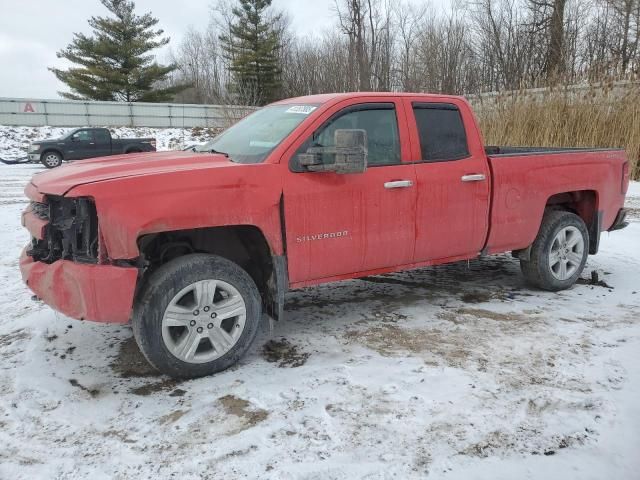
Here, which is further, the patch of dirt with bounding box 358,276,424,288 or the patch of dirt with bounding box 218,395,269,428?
the patch of dirt with bounding box 358,276,424,288

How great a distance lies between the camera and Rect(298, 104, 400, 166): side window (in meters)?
3.82

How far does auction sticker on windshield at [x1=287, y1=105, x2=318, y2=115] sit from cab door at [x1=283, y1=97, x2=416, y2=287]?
0.16 metres

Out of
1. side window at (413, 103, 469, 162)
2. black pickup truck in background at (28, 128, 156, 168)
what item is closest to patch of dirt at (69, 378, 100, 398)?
side window at (413, 103, 469, 162)

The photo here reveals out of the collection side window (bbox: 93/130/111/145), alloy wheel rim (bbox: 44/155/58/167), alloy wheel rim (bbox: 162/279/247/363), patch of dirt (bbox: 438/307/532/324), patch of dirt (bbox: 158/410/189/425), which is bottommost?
patch of dirt (bbox: 158/410/189/425)

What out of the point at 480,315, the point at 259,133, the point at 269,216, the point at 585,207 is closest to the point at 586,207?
the point at 585,207

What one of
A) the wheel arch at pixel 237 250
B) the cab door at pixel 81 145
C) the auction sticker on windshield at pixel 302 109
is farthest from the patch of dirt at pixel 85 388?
the cab door at pixel 81 145

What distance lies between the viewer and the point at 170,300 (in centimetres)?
312

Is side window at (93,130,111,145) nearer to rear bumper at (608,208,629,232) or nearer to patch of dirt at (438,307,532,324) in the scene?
patch of dirt at (438,307,532,324)

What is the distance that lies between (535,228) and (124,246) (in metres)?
3.70

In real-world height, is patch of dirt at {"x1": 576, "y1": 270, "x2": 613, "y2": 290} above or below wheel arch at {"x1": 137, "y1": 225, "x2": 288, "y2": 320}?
below

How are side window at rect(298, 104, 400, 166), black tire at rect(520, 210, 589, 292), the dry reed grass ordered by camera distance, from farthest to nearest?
the dry reed grass
black tire at rect(520, 210, 589, 292)
side window at rect(298, 104, 400, 166)

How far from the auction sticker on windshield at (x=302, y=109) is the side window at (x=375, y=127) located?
0.65ft

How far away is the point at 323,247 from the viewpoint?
3.65 metres

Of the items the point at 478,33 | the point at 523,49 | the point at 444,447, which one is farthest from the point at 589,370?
the point at 478,33
